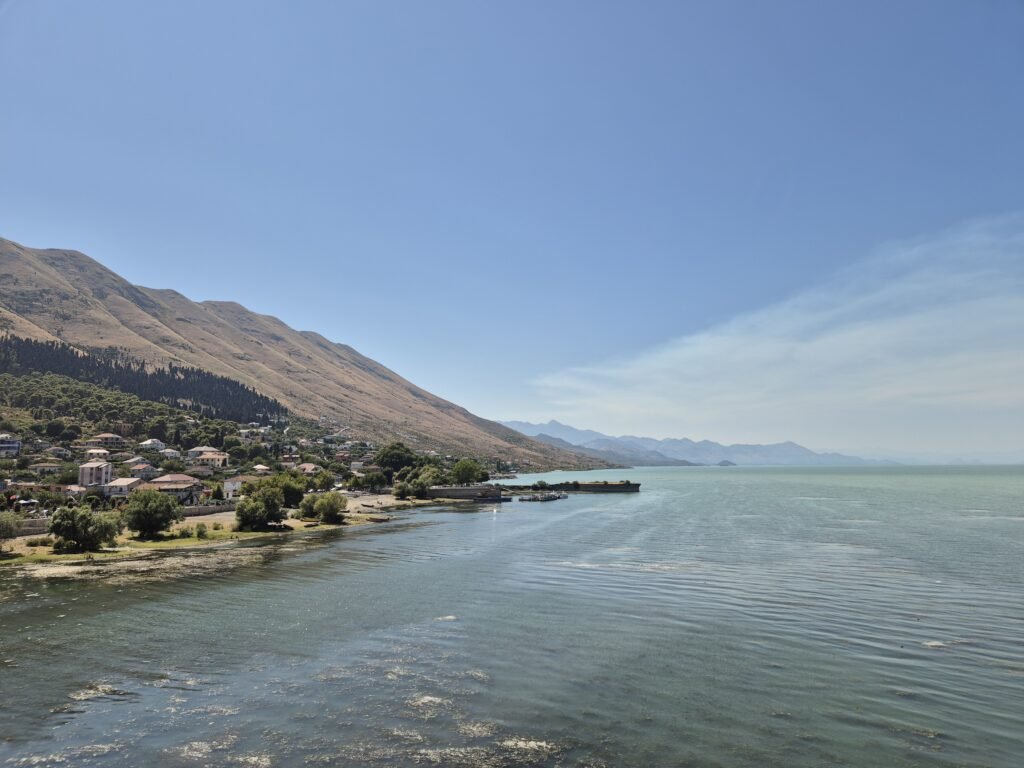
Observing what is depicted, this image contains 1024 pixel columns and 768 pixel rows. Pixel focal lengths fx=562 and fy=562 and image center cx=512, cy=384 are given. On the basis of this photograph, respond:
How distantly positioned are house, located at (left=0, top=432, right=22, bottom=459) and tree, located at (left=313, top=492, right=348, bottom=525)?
10204 cm

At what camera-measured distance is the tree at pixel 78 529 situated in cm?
6444

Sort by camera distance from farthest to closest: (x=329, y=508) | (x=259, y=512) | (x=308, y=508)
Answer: (x=308, y=508), (x=329, y=508), (x=259, y=512)

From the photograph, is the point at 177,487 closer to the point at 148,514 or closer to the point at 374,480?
the point at 148,514

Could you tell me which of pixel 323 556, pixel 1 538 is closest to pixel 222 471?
pixel 1 538

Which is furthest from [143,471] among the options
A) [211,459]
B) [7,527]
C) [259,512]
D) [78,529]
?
[78,529]

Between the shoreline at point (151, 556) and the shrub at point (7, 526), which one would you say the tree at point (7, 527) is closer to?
the shrub at point (7, 526)

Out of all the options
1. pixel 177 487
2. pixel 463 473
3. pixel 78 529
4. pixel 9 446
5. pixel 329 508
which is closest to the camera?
pixel 78 529

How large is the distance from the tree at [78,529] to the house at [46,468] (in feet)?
288

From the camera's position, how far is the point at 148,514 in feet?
250

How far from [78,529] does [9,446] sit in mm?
121849

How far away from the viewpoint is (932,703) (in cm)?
2423

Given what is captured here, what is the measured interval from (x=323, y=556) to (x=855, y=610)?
54.7 m

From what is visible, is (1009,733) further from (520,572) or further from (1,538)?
(1,538)

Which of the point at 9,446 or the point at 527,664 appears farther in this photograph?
the point at 9,446
